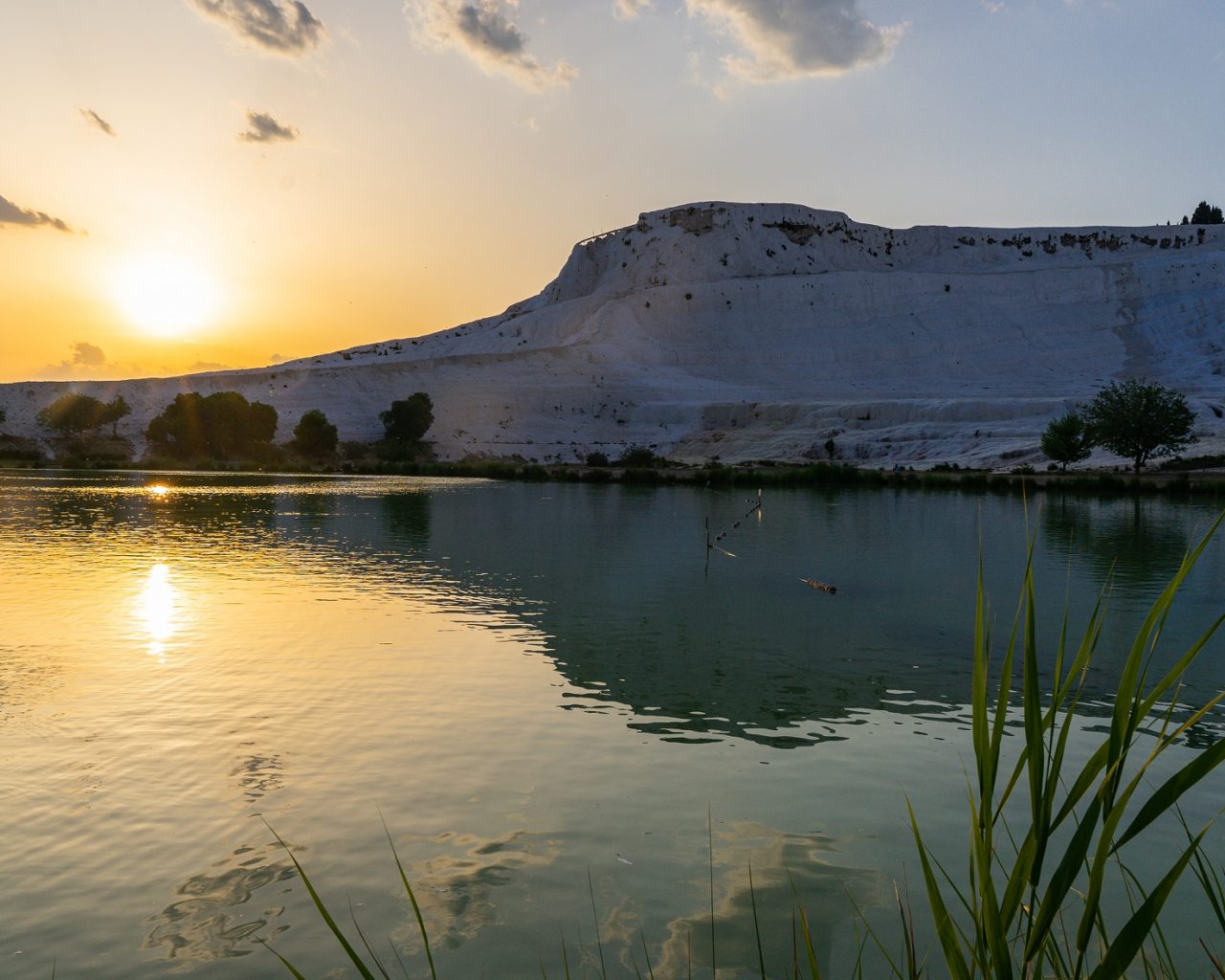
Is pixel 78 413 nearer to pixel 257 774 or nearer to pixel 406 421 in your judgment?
pixel 406 421

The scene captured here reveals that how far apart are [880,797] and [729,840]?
71.1 inches

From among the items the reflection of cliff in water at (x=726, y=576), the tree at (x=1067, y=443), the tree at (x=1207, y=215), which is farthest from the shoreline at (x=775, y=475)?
the tree at (x=1207, y=215)

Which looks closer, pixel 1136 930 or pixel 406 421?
pixel 1136 930

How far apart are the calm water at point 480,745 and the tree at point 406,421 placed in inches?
2785

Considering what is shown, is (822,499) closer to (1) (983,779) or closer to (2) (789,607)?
(2) (789,607)

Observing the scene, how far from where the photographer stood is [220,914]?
6988 mm

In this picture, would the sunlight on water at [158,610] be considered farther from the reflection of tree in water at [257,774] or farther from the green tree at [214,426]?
the green tree at [214,426]

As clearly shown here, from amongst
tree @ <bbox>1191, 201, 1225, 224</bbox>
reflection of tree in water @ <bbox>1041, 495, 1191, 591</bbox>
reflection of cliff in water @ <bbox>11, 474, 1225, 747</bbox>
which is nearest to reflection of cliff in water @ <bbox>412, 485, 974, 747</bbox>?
reflection of cliff in water @ <bbox>11, 474, 1225, 747</bbox>

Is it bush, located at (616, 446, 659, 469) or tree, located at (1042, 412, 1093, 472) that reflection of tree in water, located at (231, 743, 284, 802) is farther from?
bush, located at (616, 446, 659, 469)

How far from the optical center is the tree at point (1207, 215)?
17288 cm

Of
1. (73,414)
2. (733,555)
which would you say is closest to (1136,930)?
(733,555)

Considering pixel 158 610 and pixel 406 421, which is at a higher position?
pixel 406 421

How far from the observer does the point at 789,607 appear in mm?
20094

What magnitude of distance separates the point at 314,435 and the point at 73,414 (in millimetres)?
24247
